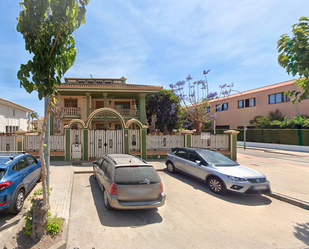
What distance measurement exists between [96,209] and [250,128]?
31172 millimetres

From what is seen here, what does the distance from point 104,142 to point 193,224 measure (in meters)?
9.05

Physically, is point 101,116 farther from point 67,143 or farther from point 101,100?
point 67,143

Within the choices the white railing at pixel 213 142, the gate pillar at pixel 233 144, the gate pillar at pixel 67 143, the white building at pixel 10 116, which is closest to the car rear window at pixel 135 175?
the gate pillar at pixel 67 143

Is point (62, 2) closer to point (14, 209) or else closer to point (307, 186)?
point (14, 209)

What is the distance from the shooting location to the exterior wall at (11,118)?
911 inches

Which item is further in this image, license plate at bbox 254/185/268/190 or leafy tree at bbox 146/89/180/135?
leafy tree at bbox 146/89/180/135

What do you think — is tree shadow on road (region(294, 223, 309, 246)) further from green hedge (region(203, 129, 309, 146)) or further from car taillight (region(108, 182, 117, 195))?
green hedge (region(203, 129, 309, 146))

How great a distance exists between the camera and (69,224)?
14.1 feet

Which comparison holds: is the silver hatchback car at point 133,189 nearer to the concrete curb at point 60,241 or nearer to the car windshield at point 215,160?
the concrete curb at point 60,241

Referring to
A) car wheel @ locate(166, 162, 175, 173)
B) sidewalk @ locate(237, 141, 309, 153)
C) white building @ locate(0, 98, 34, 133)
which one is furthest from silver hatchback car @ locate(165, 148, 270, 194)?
white building @ locate(0, 98, 34, 133)

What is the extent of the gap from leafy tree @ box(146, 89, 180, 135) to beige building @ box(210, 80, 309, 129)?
574cm

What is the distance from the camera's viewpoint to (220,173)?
634cm

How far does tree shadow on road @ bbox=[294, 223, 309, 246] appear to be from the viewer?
3.86 meters

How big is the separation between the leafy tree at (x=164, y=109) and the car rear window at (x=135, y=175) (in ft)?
53.5
